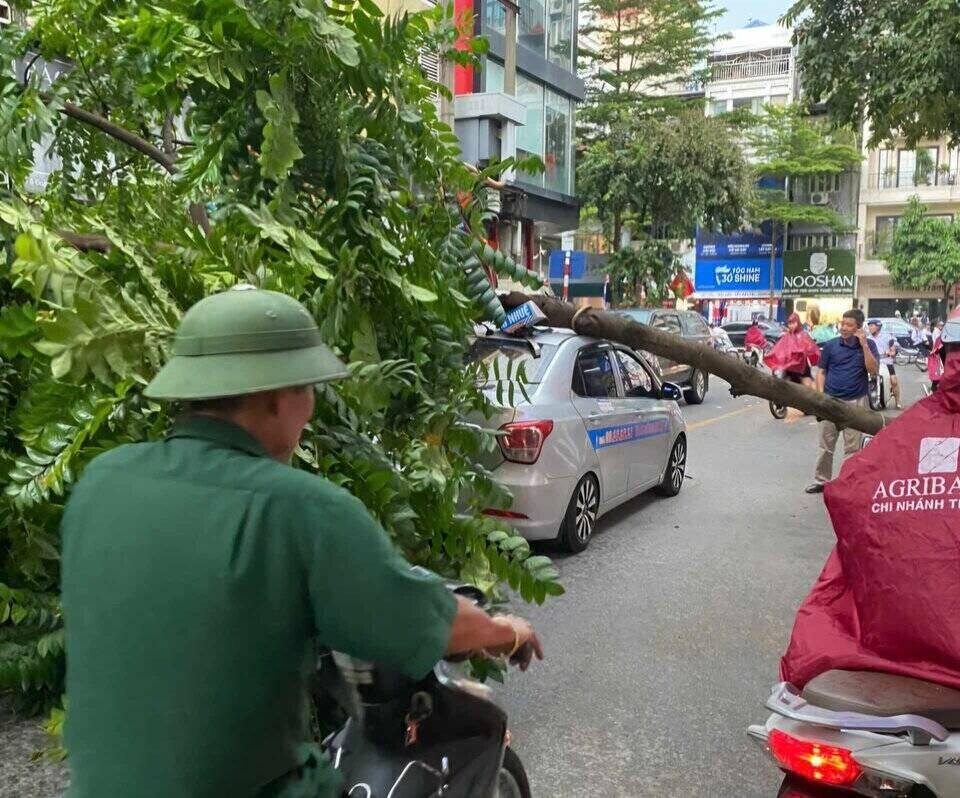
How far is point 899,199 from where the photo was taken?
2031 inches

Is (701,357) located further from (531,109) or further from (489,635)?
(531,109)

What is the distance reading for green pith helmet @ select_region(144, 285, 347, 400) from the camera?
5.16 ft

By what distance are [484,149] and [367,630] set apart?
21.1m

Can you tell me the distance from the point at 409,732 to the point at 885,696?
53.3 inches

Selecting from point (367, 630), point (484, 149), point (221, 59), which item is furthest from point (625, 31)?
point (367, 630)

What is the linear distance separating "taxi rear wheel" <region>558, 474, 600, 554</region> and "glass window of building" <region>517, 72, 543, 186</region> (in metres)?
20.1

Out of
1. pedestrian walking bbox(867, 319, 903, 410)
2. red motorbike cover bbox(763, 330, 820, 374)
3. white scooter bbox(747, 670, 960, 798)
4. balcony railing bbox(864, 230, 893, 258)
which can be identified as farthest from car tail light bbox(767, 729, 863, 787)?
balcony railing bbox(864, 230, 893, 258)

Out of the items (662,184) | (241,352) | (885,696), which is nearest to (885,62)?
(885,696)

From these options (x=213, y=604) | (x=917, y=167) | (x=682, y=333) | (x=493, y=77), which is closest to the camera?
(x=213, y=604)

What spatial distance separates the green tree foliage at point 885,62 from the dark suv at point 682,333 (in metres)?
5.78

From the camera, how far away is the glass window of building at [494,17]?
2389 cm

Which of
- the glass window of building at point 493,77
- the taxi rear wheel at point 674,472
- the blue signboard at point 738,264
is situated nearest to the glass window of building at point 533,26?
the glass window of building at point 493,77

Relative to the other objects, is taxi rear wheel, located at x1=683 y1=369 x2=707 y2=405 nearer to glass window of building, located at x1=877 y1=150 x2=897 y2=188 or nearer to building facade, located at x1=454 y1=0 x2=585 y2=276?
building facade, located at x1=454 y1=0 x2=585 y2=276

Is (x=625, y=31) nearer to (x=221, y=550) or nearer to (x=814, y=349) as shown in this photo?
(x=814, y=349)
